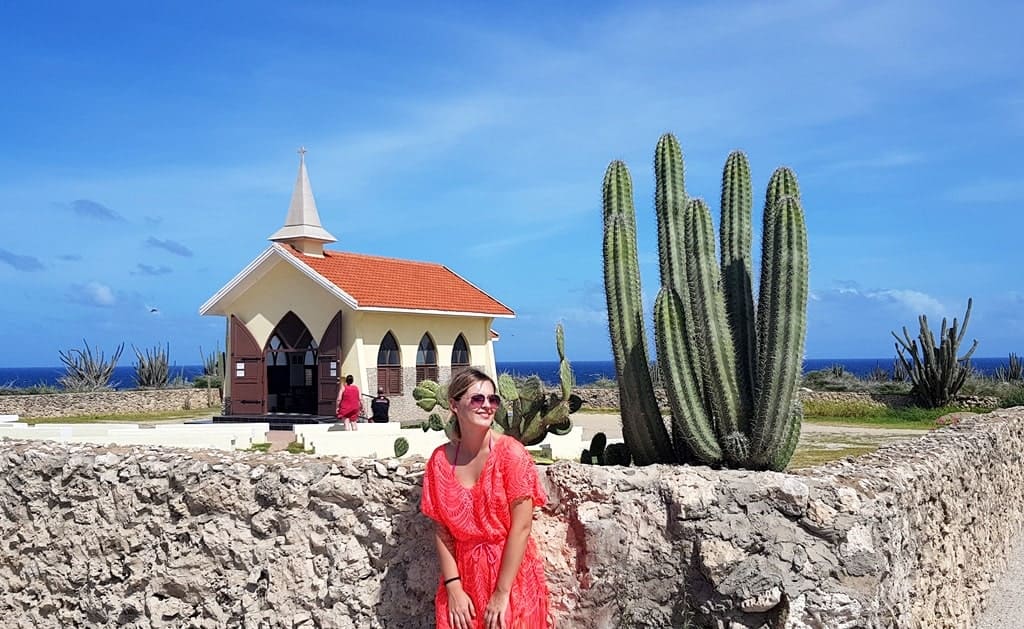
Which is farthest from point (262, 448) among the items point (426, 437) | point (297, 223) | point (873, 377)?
point (873, 377)

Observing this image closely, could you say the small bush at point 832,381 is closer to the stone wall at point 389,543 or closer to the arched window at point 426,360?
the arched window at point 426,360

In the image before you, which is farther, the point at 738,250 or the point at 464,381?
the point at 738,250

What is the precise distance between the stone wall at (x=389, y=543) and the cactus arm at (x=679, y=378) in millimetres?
1259

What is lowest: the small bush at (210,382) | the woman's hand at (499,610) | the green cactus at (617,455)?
the woman's hand at (499,610)

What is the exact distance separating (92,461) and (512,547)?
365 cm

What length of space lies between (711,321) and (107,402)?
29296 mm

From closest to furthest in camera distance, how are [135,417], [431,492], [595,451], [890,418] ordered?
[431,492] → [595,451] → [890,418] → [135,417]

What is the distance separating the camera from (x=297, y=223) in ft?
75.9

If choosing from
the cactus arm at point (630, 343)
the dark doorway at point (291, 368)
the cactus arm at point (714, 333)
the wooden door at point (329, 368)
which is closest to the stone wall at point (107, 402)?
the dark doorway at point (291, 368)

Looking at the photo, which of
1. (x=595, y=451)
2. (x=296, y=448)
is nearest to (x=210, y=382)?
(x=296, y=448)

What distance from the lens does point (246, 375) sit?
73.5 feet

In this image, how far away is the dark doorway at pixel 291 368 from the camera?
2245 centimetres

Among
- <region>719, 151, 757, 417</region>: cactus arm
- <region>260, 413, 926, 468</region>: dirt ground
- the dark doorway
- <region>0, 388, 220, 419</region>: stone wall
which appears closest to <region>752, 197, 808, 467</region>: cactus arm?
<region>719, 151, 757, 417</region>: cactus arm

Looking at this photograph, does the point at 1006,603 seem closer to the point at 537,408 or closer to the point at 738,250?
the point at 738,250
